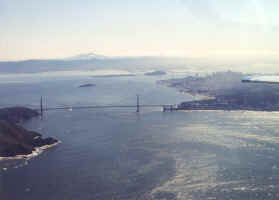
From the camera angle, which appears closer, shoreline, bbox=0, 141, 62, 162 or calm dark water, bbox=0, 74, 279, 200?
calm dark water, bbox=0, 74, 279, 200

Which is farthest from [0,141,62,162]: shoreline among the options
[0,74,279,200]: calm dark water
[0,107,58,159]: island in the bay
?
[0,74,279,200]: calm dark water

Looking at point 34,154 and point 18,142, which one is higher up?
point 18,142

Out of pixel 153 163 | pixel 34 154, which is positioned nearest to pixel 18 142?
pixel 34 154

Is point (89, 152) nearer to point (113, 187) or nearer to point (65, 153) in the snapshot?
point (65, 153)

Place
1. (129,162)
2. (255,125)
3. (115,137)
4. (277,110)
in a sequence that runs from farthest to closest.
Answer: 1. (277,110)
2. (255,125)
3. (115,137)
4. (129,162)

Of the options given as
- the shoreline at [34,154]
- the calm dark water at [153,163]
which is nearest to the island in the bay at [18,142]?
the shoreline at [34,154]

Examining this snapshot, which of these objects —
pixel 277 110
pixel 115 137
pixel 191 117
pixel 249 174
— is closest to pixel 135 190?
pixel 249 174

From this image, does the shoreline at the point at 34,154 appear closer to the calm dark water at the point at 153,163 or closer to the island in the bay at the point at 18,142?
the island in the bay at the point at 18,142

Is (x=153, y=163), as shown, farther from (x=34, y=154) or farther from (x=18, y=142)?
(x=18, y=142)

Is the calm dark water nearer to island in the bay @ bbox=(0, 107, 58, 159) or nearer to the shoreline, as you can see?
the shoreline
